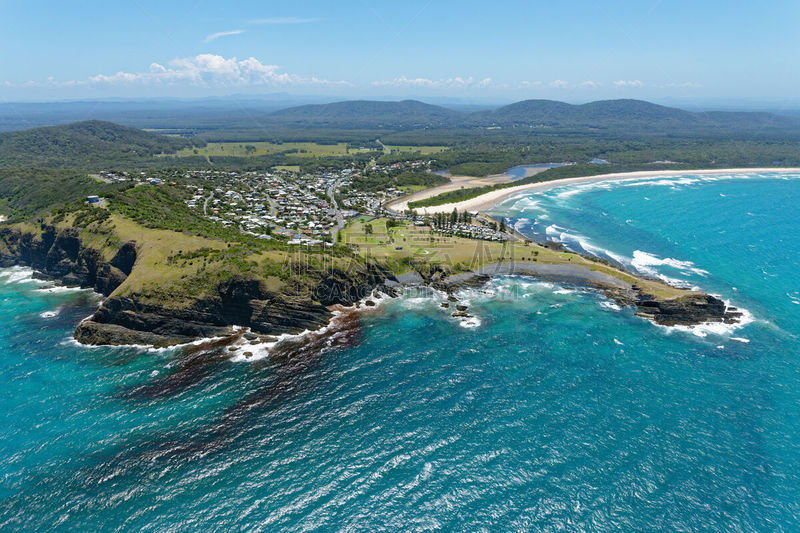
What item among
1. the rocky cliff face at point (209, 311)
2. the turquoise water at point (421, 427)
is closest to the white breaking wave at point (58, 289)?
the turquoise water at point (421, 427)

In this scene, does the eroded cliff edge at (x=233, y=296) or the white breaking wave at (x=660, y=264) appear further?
the white breaking wave at (x=660, y=264)

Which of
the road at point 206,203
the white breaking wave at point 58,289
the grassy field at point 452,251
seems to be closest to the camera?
the white breaking wave at point 58,289

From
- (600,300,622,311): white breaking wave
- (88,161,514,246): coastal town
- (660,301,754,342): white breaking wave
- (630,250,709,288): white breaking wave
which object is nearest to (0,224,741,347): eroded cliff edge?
(660,301,754,342): white breaking wave

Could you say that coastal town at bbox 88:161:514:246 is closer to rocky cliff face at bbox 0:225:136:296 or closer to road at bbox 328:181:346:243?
road at bbox 328:181:346:243

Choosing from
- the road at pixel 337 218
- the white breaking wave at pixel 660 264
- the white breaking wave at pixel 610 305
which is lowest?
the white breaking wave at pixel 610 305

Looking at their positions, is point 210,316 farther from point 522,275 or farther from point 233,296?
point 522,275

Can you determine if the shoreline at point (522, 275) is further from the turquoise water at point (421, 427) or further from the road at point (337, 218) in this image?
the road at point (337, 218)

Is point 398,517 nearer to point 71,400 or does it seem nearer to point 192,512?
point 192,512

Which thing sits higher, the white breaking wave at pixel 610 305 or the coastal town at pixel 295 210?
the coastal town at pixel 295 210

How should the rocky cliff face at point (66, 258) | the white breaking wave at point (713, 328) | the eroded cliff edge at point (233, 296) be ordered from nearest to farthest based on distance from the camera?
the eroded cliff edge at point (233, 296) → the white breaking wave at point (713, 328) → the rocky cliff face at point (66, 258)

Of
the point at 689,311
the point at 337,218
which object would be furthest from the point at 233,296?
the point at 689,311
